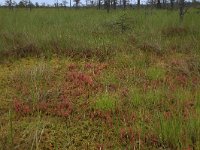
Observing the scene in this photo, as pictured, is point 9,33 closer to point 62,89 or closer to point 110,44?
point 110,44

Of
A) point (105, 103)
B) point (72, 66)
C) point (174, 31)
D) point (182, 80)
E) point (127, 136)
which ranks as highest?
point (174, 31)

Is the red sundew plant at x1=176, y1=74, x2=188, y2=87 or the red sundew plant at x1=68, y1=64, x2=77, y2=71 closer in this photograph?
the red sundew plant at x1=176, y1=74, x2=188, y2=87

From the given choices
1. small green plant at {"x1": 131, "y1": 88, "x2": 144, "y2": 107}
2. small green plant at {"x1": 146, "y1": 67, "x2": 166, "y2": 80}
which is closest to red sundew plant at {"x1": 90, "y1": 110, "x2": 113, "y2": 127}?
small green plant at {"x1": 131, "y1": 88, "x2": 144, "y2": 107}

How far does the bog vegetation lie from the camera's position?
418 centimetres

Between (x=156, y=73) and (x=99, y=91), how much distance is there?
149cm

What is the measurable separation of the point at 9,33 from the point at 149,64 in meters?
4.92

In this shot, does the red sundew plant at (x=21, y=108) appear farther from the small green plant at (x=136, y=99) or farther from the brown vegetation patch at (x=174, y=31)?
the brown vegetation patch at (x=174, y=31)

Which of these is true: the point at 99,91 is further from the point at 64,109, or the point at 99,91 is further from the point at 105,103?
the point at 64,109

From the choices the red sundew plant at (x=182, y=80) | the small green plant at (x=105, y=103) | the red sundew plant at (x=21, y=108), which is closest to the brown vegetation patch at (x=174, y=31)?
the red sundew plant at (x=182, y=80)

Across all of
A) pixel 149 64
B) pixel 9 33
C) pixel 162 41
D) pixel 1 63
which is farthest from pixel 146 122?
pixel 9 33

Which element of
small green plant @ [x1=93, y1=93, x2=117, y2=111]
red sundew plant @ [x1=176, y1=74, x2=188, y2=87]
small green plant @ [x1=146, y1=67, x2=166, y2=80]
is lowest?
small green plant @ [x1=93, y1=93, x2=117, y2=111]

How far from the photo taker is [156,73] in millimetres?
6832

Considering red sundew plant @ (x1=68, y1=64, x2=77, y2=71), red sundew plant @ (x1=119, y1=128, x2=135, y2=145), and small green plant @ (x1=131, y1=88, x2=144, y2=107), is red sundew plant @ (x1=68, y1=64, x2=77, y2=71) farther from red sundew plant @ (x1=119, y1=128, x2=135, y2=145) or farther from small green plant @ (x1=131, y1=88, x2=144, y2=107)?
red sundew plant @ (x1=119, y1=128, x2=135, y2=145)

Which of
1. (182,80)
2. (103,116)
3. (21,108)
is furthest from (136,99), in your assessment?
(21,108)
